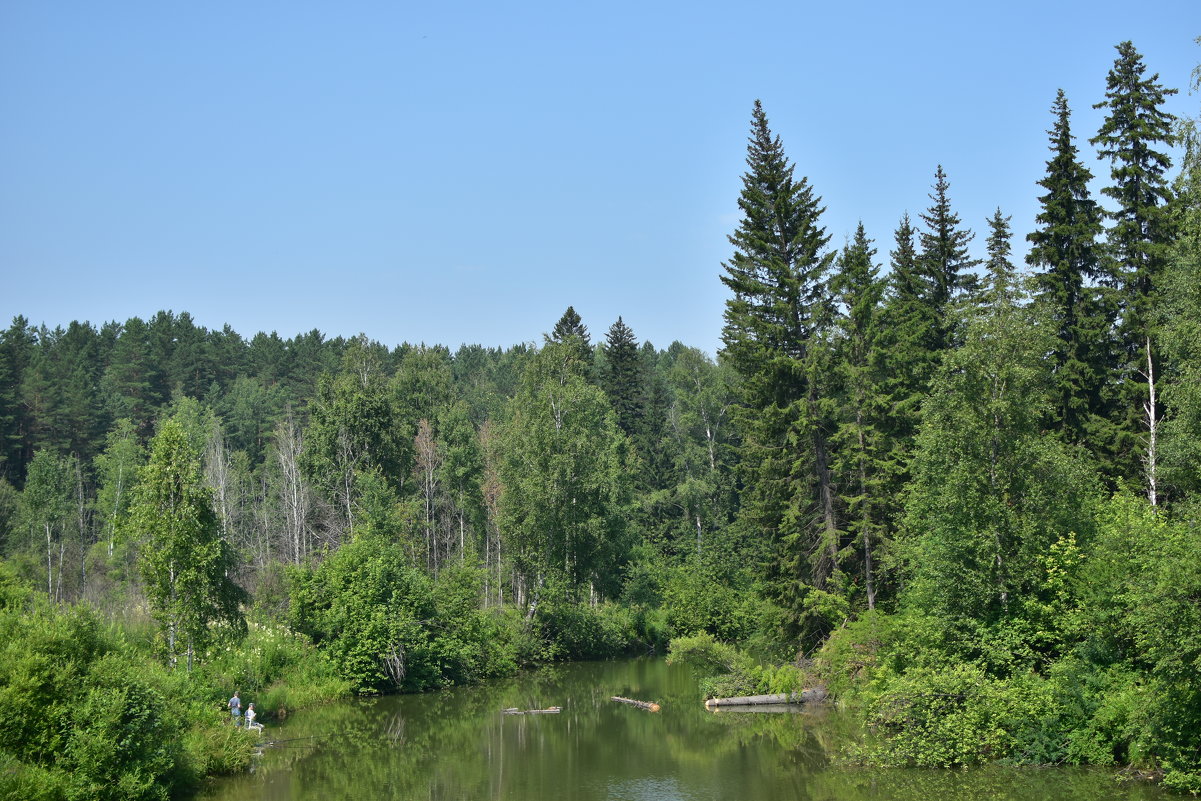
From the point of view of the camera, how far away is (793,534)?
33281mm

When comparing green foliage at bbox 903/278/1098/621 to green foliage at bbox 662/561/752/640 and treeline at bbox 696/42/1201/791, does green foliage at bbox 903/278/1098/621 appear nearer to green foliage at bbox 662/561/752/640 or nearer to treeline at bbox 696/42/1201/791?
treeline at bbox 696/42/1201/791

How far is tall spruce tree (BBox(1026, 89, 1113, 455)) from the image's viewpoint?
31.0 m

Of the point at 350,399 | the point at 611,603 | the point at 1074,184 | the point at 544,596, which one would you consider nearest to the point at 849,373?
the point at 1074,184

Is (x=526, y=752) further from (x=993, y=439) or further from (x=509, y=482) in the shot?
(x=509, y=482)

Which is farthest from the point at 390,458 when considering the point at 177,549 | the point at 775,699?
the point at 775,699

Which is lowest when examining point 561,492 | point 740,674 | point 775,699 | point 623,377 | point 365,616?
point 775,699

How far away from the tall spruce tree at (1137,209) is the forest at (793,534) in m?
0.12

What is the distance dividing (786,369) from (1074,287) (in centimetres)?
958

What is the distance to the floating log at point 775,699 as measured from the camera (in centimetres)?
3231

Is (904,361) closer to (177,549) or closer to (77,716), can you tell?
(177,549)

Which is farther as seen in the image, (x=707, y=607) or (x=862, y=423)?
(x=707, y=607)

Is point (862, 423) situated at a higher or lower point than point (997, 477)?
higher

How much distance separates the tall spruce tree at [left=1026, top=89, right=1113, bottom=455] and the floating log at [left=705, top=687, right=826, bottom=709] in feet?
38.3

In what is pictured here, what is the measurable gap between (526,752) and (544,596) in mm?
19206
